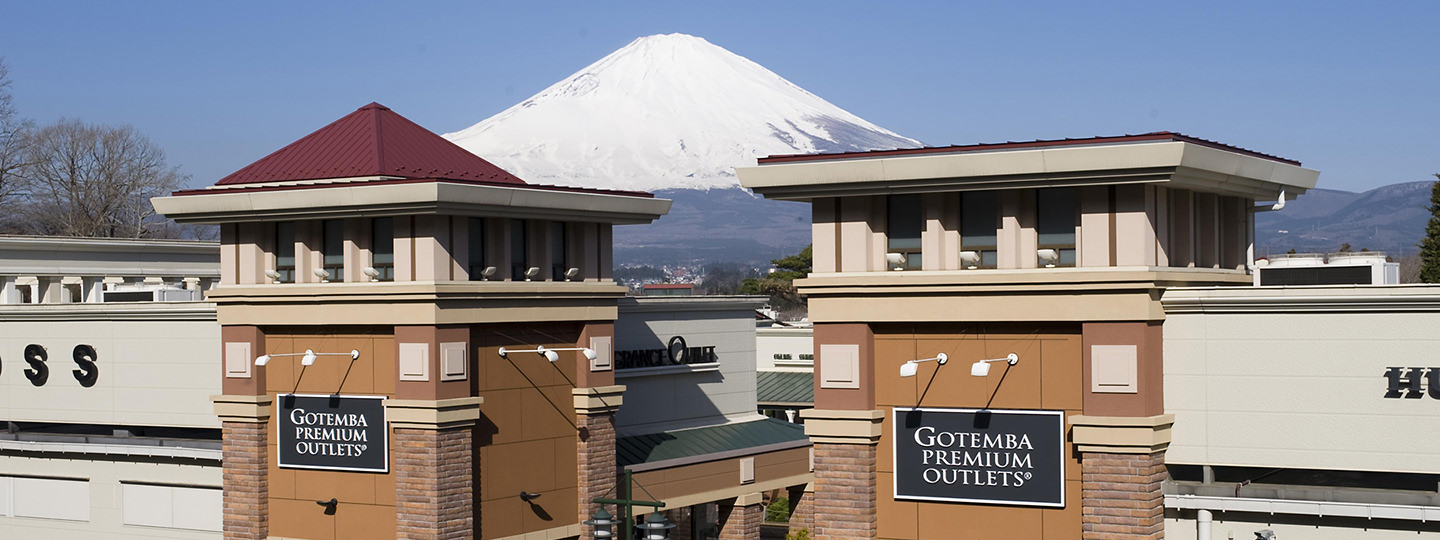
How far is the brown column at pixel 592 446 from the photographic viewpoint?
34219mm

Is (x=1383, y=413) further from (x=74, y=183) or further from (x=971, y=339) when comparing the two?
(x=74, y=183)

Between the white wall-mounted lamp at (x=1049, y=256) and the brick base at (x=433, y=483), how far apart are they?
41.3ft

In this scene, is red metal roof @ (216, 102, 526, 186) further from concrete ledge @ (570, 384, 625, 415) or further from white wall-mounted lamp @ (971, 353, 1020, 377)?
white wall-mounted lamp @ (971, 353, 1020, 377)

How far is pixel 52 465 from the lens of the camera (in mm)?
37781

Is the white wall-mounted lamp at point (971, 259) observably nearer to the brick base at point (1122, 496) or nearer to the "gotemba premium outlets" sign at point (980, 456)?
the "gotemba premium outlets" sign at point (980, 456)

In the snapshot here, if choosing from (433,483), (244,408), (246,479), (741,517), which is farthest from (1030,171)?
(741,517)

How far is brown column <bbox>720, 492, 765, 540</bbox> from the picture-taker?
1612 inches

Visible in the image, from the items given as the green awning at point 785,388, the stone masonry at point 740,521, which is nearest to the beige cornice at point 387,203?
the stone masonry at point 740,521

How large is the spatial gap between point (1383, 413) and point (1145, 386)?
11.2 ft

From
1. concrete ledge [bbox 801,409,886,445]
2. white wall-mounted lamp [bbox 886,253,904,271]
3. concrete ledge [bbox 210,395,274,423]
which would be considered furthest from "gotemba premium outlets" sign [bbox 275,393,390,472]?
white wall-mounted lamp [bbox 886,253,904,271]

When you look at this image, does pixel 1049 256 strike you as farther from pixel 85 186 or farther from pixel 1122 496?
pixel 85 186

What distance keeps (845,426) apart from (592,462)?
10323 mm

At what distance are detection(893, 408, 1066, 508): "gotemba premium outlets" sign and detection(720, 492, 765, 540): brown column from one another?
16.0 metres

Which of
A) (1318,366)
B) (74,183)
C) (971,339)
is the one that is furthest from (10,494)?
(74,183)
